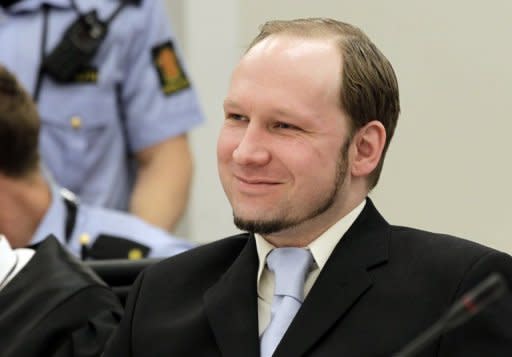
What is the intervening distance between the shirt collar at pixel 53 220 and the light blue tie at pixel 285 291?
139cm

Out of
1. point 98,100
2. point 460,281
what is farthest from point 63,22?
point 460,281

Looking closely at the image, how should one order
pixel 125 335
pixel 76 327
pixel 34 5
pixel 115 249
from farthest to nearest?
pixel 34 5 → pixel 115 249 → pixel 76 327 → pixel 125 335

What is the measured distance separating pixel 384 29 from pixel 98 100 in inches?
35.8

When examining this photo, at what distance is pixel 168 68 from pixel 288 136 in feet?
6.86

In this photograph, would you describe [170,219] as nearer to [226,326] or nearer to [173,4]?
[173,4]

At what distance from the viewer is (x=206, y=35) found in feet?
16.0

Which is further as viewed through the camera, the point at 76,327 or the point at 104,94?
the point at 104,94

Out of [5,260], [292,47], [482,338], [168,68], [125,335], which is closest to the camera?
[482,338]

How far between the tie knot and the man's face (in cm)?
5

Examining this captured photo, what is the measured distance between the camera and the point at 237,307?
6.32ft

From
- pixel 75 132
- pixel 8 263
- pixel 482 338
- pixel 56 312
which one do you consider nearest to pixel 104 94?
pixel 75 132

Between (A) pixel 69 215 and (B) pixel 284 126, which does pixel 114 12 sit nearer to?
(A) pixel 69 215

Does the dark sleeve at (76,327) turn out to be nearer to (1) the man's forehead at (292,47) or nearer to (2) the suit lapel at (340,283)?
(2) the suit lapel at (340,283)

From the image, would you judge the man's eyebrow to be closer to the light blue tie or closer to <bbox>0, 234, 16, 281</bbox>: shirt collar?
the light blue tie
